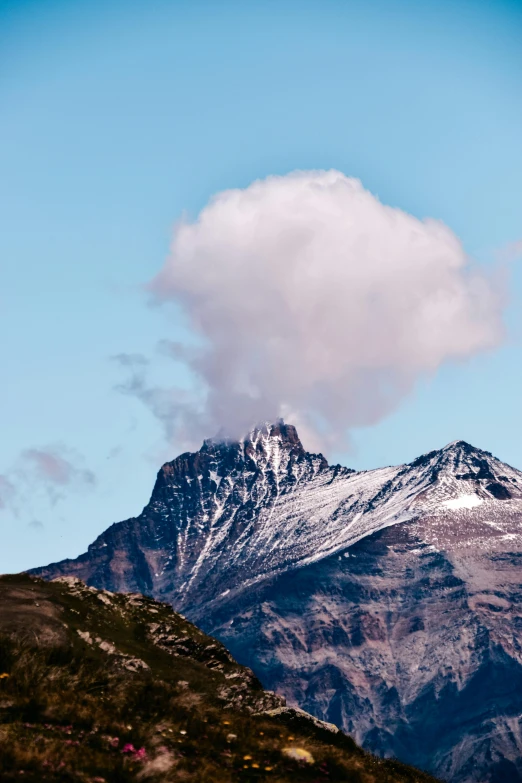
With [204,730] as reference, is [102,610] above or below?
above

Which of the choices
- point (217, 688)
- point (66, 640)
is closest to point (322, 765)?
point (217, 688)

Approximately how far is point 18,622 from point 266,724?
11.4 m

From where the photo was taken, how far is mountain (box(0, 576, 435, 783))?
25.0 meters

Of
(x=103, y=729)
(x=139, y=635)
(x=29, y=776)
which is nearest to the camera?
(x=29, y=776)

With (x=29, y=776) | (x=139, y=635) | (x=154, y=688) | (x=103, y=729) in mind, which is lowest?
(x=29, y=776)

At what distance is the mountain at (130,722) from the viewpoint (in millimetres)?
25000

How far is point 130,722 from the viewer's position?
2855 cm

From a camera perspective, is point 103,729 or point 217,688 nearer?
point 103,729

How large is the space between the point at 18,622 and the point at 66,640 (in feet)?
7.04

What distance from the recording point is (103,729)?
27.3 meters

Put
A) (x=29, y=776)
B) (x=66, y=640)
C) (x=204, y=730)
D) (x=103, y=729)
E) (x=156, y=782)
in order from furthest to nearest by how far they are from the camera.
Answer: (x=66, y=640), (x=204, y=730), (x=103, y=729), (x=156, y=782), (x=29, y=776)

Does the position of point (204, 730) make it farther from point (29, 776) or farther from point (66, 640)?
point (66, 640)

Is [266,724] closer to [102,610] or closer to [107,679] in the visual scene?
[107,679]

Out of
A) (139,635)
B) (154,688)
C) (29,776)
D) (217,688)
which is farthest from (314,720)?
(29,776)
